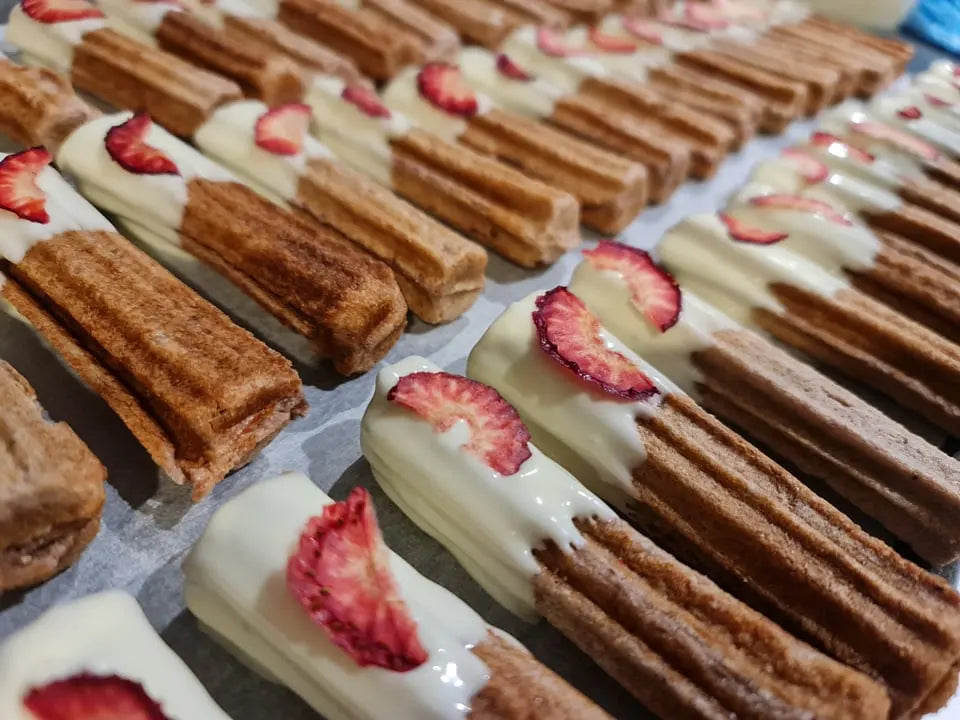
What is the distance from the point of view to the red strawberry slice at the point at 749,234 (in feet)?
7.09

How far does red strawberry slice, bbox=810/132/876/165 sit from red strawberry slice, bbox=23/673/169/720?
98.5 inches

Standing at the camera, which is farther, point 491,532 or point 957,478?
point 957,478

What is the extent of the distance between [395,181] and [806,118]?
1803mm

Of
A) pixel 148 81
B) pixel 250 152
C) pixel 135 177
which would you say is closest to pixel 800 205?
pixel 250 152

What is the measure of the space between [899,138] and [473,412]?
2050mm

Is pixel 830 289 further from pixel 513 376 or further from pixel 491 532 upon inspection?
pixel 491 532

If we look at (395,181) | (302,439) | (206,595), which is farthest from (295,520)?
(395,181)

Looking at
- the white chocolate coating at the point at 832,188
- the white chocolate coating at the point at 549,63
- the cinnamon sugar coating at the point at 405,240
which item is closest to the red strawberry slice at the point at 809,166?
the white chocolate coating at the point at 832,188

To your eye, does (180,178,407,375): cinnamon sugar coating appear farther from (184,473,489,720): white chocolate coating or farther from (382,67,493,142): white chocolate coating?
(382,67,493,142): white chocolate coating

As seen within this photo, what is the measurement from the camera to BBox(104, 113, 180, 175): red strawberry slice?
6.58ft

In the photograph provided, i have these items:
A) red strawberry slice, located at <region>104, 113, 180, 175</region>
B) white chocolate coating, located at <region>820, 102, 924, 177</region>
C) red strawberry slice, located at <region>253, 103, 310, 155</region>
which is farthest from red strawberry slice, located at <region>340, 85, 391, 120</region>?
white chocolate coating, located at <region>820, 102, 924, 177</region>

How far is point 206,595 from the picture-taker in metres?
1.36

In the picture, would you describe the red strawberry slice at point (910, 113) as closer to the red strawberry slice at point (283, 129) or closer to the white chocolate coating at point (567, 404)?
the white chocolate coating at point (567, 404)

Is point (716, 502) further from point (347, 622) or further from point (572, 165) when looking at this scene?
point (572, 165)
